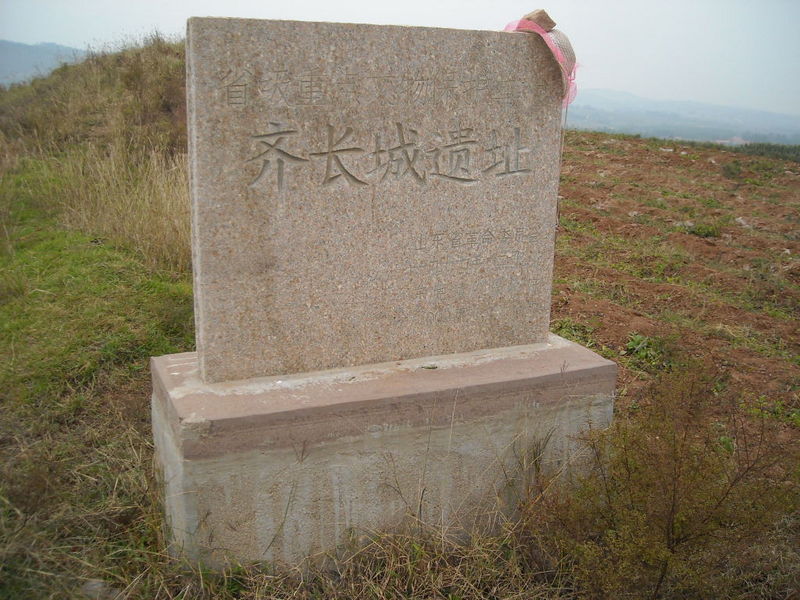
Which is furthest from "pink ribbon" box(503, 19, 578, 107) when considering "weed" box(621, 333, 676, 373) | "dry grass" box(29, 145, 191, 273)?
"dry grass" box(29, 145, 191, 273)

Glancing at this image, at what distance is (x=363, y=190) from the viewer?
245cm

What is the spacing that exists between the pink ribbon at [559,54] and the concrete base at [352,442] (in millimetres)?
1067

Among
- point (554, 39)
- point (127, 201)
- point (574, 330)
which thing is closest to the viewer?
point (554, 39)

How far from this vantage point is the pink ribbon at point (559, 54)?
2.61 m

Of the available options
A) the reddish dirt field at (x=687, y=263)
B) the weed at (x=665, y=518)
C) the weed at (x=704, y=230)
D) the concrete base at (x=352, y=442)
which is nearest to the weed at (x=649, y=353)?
the reddish dirt field at (x=687, y=263)

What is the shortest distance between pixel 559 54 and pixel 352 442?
1.63 m

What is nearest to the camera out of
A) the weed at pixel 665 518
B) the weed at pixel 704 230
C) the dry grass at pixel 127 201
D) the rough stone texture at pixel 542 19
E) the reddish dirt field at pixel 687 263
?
the weed at pixel 665 518

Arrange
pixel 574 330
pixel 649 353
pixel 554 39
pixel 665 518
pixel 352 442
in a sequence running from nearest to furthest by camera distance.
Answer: pixel 665 518, pixel 352 442, pixel 554 39, pixel 649 353, pixel 574 330

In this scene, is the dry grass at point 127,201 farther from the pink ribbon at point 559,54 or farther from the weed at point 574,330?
the pink ribbon at point 559,54

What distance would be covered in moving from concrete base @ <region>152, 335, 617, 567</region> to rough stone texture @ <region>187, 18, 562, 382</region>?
0.15 meters

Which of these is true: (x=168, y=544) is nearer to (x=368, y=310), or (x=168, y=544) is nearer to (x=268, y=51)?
(x=368, y=310)

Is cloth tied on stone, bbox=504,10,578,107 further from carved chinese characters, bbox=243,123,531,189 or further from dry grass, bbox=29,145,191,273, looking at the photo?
dry grass, bbox=29,145,191,273

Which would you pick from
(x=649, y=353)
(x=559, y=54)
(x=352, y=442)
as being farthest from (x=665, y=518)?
(x=649, y=353)

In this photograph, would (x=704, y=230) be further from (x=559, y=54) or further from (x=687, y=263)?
(x=559, y=54)
